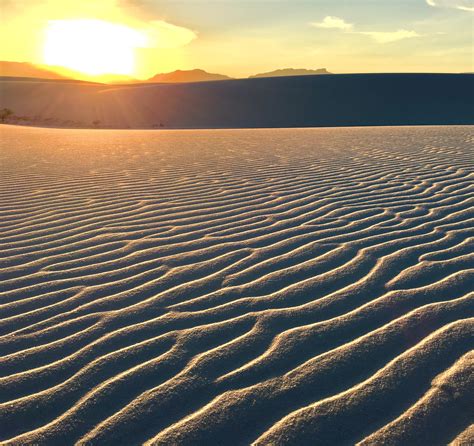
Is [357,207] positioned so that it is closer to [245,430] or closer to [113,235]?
[113,235]

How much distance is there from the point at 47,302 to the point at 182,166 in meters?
5.01

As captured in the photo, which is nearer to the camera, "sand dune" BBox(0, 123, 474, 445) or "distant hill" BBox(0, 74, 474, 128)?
"sand dune" BBox(0, 123, 474, 445)

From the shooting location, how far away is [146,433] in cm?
182

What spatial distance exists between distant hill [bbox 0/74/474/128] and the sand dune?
2179cm

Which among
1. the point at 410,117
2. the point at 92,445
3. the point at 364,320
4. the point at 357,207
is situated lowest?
the point at 92,445

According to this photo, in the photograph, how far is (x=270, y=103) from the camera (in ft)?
Result: 106

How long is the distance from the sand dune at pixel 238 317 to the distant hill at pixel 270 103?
71.5 ft

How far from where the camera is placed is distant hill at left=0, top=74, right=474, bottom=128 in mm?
27953

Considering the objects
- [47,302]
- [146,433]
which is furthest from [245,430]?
[47,302]

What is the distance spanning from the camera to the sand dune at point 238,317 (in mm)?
1876

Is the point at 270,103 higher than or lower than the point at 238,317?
higher

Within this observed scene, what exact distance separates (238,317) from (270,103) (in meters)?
31.0

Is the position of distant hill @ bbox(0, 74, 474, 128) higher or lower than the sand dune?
higher

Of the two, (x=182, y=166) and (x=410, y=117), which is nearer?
(x=182, y=166)
